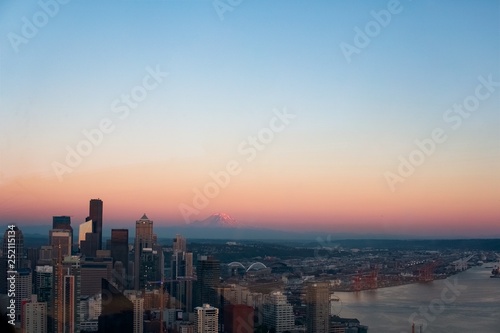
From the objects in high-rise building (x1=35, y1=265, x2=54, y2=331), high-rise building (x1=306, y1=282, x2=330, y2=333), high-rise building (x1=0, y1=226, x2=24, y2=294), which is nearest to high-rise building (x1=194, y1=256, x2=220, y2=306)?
high-rise building (x1=306, y1=282, x2=330, y2=333)

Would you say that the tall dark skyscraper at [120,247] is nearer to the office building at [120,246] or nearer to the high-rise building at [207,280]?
the office building at [120,246]

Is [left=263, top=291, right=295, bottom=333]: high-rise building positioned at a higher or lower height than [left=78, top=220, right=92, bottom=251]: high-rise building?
lower

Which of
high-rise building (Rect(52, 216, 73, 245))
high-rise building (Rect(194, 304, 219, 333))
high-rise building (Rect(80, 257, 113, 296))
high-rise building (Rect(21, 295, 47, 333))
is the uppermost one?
high-rise building (Rect(52, 216, 73, 245))

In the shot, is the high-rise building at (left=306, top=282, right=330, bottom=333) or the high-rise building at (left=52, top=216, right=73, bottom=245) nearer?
the high-rise building at (left=306, top=282, right=330, bottom=333)

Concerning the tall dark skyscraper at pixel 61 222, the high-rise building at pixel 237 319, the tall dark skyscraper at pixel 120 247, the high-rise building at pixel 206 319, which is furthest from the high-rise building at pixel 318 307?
the tall dark skyscraper at pixel 61 222

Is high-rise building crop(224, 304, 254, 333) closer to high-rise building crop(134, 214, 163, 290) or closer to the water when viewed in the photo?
the water

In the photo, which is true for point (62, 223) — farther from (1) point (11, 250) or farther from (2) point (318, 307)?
(2) point (318, 307)

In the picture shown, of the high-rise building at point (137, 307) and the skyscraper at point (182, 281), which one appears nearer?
the high-rise building at point (137, 307)

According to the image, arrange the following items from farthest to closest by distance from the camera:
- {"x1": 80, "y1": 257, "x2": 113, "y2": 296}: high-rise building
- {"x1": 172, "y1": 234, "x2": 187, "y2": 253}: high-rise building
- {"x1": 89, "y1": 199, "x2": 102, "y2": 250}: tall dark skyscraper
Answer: {"x1": 172, "y1": 234, "x2": 187, "y2": 253}: high-rise building < {"x1": 89, "y1": 199, "x2": 102, "y2": 250}: tall dark skyscraper < {"x1": 80, "y1": 257, "x2": 113, "y2": 296}: high-rise building
